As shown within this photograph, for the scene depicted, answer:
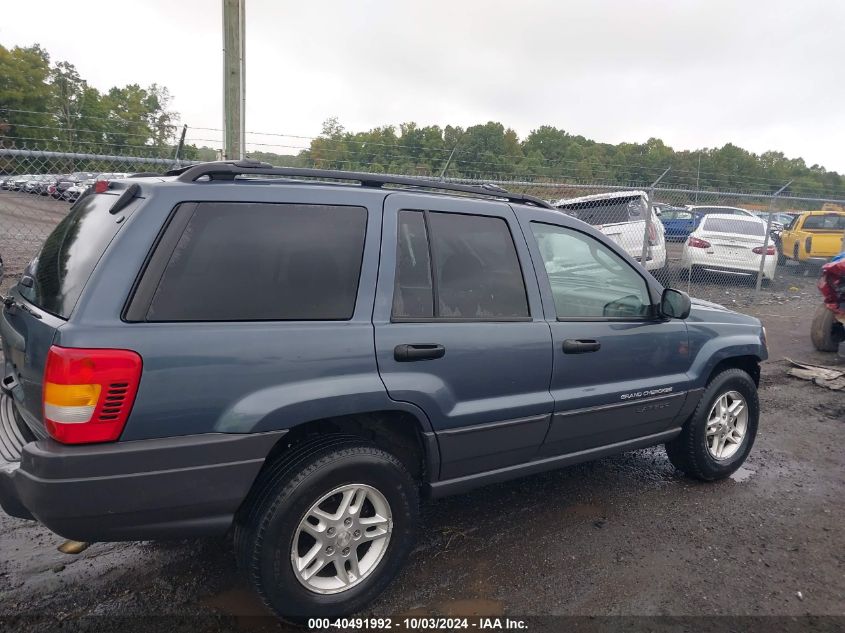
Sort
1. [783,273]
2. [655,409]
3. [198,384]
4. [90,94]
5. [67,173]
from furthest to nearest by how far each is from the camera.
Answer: [90,94] → [783,273] → [67,173] → [655,409] → [198,384]

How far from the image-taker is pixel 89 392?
1998 mm

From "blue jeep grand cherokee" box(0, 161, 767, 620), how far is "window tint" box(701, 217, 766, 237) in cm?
921

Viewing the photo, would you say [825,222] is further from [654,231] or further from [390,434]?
[390,434]

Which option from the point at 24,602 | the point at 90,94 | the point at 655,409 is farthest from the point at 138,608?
the point at 90,94

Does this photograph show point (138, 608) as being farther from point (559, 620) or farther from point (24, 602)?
point (559, 620)

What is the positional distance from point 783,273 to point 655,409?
45.4ft

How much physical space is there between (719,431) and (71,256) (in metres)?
3.96

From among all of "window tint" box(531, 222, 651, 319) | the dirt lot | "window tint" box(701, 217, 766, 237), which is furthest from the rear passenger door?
"window tint" box(701, 217, 766, 237)

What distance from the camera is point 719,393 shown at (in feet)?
13.0

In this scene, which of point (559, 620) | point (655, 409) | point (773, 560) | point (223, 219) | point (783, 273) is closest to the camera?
point (223, 219)

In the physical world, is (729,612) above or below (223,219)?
below

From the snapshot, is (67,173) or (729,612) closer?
(729,612)

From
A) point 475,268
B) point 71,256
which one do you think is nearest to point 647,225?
point 475,268

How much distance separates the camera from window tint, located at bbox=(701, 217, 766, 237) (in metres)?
11.3
